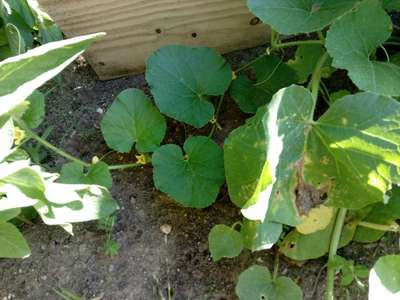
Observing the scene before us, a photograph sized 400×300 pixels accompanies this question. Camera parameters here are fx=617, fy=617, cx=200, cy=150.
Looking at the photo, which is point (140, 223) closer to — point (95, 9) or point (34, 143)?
point (34, 143)

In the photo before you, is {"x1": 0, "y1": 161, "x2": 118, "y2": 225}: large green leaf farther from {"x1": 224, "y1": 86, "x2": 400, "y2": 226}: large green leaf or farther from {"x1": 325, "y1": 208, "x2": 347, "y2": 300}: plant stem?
{"x1": 325, "y1": 208, "x2": 347, "y2": 300}: plant stem

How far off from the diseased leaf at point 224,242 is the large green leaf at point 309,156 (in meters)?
0.07

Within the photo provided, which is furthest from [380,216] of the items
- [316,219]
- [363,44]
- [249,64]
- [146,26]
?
[146,26]

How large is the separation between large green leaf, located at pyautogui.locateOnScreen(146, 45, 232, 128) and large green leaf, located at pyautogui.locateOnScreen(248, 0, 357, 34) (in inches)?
8.6

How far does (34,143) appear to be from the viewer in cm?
151

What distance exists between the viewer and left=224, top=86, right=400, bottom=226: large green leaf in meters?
1.13

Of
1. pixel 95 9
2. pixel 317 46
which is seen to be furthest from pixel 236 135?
pixel 95 9

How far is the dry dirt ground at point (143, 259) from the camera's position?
4.46ft

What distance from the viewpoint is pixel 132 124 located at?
1.44m

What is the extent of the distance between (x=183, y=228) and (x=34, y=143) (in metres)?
0.42

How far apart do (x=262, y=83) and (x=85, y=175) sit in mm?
481

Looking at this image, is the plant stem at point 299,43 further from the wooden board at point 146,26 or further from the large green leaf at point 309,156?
the large green leaf at point 309,156

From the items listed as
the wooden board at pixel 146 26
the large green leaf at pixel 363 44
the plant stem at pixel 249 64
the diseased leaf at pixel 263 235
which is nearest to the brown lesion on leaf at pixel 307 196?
the diseased leaf at pixel 263 235

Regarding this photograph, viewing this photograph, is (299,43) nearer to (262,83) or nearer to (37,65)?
(262,83)
